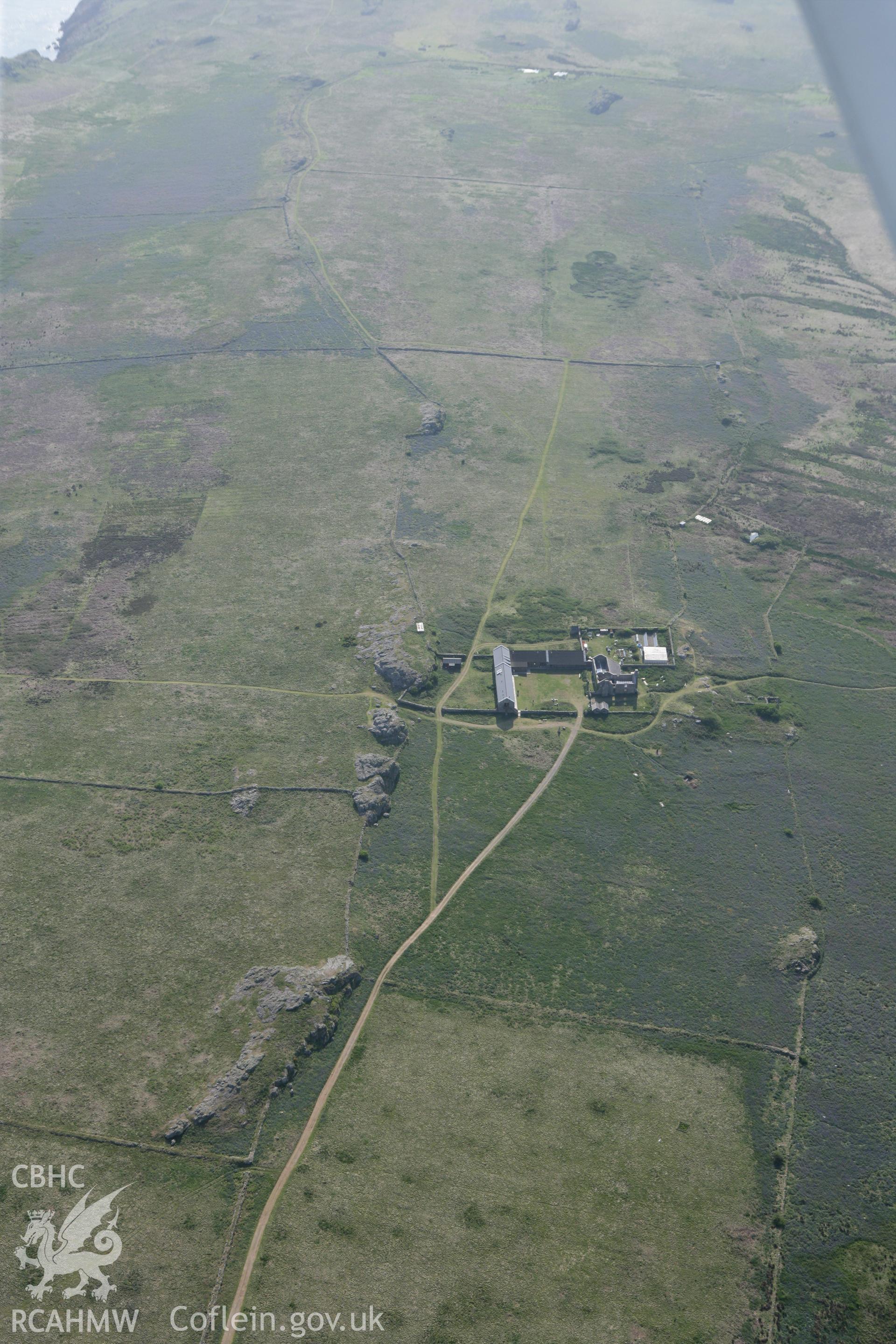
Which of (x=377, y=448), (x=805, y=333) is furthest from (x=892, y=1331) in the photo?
(x=805, y=333)

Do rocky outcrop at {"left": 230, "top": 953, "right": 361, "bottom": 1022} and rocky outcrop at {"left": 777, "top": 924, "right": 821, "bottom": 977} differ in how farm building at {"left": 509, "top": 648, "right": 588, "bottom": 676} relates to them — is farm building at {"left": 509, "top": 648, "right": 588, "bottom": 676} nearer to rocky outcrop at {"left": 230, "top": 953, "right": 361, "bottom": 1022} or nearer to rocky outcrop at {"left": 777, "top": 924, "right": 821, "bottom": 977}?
A: rocky outcrop at {"left": 777, "top": 924, "right": 821, "bottom": 977}

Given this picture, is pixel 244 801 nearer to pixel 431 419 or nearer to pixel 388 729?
pixel 388 729

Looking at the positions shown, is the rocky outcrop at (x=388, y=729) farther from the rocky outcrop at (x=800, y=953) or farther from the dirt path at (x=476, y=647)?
the rocky outcrop at (x=800, y=953)

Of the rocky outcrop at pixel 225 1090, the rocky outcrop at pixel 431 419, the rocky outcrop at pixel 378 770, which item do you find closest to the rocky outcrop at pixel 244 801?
the rocky outcrop at pixel 378 770

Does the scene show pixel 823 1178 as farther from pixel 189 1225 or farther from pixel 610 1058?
pixel 189 1225

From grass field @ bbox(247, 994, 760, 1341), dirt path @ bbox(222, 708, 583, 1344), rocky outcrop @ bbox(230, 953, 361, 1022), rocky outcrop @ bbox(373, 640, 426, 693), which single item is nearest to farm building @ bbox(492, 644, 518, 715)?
dirt path @ bbox(222, 708, 583, 1344)

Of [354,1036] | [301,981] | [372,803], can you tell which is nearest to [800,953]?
[354,1036]
